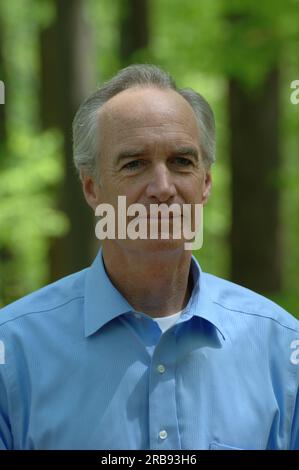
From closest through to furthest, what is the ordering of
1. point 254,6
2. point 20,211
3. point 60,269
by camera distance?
1. point 254,6
2. point 20,211
3. point 60,269

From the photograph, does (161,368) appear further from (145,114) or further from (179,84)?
(179,84)

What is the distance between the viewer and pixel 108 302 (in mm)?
2590

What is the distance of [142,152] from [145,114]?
121mm

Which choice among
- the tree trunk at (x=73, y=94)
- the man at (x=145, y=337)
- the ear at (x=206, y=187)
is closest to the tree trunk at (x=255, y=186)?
the tree trunk at (x=73, y=94)

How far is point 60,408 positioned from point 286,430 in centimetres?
69

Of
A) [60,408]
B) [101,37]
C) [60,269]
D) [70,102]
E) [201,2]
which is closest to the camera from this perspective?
[60,408]

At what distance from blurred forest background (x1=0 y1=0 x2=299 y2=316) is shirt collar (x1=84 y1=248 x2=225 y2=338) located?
4583 mm

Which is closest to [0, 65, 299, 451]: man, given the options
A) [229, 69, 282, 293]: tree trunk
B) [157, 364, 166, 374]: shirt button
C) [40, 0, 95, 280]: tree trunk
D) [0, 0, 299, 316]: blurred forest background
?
[157, 364, 166, 374]: shirt button

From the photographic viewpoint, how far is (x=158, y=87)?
106 inches

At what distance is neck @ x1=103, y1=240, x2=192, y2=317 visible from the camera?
259 centimetres

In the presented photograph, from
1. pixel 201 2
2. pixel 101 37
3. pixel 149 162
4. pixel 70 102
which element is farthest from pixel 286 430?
pixel 101 37

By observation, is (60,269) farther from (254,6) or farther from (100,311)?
(100,311)
